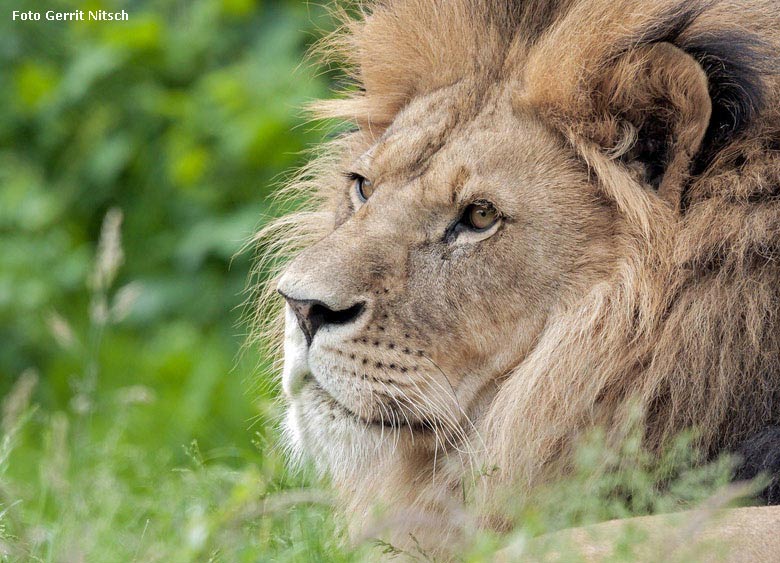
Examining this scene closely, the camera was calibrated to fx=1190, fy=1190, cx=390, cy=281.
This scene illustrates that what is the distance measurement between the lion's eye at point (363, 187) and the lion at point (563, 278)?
0.69 feet

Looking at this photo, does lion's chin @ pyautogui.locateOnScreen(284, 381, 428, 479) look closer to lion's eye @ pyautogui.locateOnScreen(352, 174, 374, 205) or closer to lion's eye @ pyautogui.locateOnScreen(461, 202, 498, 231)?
lion's eye @ pyautogui.locateOnScreen(461, 202, 498, 231)

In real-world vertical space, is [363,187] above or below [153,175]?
below

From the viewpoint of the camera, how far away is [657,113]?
2.82 meters

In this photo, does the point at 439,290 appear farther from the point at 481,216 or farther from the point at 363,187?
the point at 363,187

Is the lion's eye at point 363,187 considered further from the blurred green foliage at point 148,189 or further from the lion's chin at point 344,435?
the blurred green foliage at point 148,189

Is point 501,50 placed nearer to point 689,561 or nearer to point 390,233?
point 390,233

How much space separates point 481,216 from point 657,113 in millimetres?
481

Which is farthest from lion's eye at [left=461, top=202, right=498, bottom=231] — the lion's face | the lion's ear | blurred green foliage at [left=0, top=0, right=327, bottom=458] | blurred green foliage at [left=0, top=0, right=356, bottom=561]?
blurred green foliage at [left=0, top=0, right=327, bottom=458]

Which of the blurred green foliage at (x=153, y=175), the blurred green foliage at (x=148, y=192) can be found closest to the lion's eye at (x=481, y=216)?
the blurred green foliage at (x=148, y=192)

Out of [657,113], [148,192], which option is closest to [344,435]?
[657,113]

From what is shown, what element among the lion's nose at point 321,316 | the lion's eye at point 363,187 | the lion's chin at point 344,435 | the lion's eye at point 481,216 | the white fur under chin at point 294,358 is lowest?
the lion's chin at point 344,435

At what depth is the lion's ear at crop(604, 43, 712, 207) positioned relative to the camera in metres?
2.72

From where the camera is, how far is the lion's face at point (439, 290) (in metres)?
2.73

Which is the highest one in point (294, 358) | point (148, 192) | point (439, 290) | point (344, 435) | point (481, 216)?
point (148, 192)
